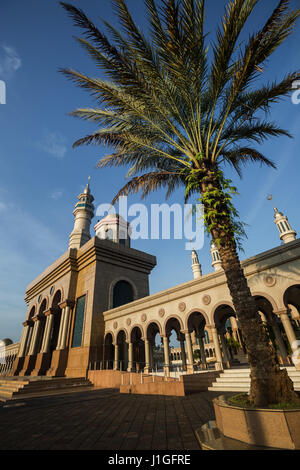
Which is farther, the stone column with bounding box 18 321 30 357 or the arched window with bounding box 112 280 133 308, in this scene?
the stone column with bounding box 18 321 30 357

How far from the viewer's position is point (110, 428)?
5164 mm

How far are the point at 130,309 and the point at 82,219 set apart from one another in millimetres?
18887

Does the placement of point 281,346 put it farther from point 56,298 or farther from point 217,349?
point 56,298

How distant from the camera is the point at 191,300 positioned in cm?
1385

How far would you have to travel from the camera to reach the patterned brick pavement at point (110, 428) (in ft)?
13.6

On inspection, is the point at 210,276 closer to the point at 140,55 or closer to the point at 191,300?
the point at 191,300

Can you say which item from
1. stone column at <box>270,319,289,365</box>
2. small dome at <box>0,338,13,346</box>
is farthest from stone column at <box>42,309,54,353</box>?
small dome at <box>0,338,13,346</box>

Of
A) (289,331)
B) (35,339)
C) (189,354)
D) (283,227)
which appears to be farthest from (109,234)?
(283,227)

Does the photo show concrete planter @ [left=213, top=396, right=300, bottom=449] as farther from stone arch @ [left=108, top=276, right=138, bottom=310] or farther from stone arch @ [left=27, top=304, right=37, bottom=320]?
stone arch @ [left=27, top=304, right=37, bottom=320]

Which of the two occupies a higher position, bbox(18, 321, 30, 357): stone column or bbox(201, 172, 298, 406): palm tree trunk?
bbox(18, 321, 30, 357): stone column

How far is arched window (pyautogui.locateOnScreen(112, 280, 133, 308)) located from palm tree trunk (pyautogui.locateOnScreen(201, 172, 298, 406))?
1718 cm

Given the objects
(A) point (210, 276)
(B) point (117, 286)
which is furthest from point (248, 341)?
(B) point (117, 286)

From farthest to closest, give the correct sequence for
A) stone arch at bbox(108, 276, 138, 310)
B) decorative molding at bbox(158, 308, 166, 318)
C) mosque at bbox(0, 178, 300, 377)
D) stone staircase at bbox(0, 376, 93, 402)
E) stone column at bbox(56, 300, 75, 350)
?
stone arch at bbox(108, 276, 138, 310) → stone column at bbox(56, 300, 75, 350) → decorative molding at bbox(158, 308, 166, 318) → stone staircase at bbox(0, 376, 93, 402) → mosque at bbox(0, 178, 300, 377)

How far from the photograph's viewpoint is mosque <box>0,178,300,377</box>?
37.1 feet
